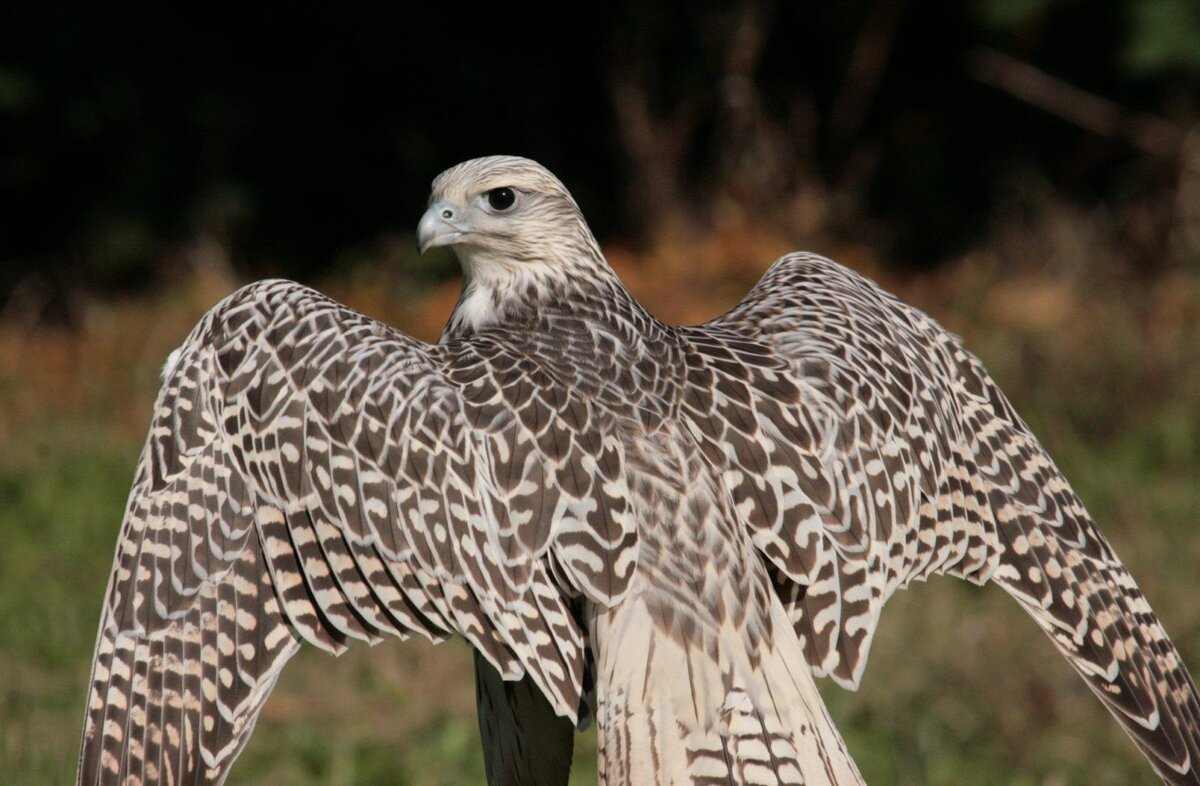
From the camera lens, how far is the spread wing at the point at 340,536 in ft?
10.6

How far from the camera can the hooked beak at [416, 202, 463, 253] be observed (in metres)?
3.94

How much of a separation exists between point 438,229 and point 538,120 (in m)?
6.40

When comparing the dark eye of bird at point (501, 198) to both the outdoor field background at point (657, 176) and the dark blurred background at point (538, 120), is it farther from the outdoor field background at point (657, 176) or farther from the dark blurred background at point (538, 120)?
the dark blurred background at point (538, 120)

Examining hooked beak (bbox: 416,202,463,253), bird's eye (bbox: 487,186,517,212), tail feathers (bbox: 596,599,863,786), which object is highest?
bird's eye (bbox: 487,186,517,212)

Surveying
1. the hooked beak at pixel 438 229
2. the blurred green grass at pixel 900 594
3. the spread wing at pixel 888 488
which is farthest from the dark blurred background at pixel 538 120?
the hooked beak at pixel 438 229

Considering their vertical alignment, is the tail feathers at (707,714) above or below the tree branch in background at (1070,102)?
below

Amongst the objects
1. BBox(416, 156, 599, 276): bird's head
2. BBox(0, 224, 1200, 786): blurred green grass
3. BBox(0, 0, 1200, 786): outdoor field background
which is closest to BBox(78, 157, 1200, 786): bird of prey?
BBox(416, 156, 599, 276): bird's head

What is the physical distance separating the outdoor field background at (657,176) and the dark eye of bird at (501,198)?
3346mm

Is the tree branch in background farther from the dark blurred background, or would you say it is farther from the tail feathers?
the tail feathers

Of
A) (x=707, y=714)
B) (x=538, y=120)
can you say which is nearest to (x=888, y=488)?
(x=707, y=714)

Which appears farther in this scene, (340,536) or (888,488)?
(888,488)

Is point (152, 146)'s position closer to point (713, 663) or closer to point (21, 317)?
point (21, 317)

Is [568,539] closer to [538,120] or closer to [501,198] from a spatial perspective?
[501,198]

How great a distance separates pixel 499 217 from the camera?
3.99m
